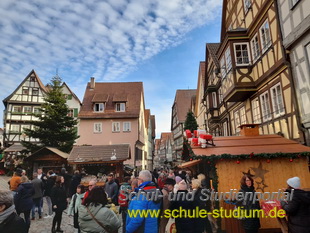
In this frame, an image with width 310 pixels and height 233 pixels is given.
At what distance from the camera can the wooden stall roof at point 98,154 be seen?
16047 millimetres

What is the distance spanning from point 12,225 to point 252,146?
8208 millimetres

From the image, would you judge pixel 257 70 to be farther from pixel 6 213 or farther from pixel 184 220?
pixel 6 213

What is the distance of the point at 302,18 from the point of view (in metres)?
8.15

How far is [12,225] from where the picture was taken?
3.15 metres

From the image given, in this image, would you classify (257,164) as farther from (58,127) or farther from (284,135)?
(58,127)

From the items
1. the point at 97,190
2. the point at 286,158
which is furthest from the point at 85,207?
the point at 286,158

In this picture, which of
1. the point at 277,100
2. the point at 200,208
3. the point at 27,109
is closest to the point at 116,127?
the point at 27,109

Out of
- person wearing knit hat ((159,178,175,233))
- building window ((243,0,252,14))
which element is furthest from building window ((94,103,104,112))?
person wearing knit hat ((159,178,175,233))

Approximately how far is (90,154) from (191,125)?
788 inches

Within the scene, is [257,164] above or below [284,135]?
below

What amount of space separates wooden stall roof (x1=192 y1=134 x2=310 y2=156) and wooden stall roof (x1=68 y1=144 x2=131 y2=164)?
8726 millimetres

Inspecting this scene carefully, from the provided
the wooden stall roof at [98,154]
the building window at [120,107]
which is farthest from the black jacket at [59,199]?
the building window at [120,107]

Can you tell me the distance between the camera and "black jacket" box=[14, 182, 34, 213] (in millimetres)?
6920

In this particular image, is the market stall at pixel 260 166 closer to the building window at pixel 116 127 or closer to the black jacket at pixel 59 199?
the black jacket at pixel 59 199
